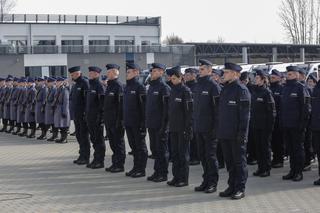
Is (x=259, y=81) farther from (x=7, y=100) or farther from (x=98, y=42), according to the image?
(x=98, y=42)

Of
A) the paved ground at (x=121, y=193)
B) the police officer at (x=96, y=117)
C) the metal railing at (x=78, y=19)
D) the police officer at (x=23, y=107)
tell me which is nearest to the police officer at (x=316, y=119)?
the paved ground at (x=121, y=193)

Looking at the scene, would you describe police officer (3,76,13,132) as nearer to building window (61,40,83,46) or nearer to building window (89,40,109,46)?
building window (61,40,83,46)

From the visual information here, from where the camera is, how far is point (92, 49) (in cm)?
5675

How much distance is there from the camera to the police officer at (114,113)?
1221 centimetres

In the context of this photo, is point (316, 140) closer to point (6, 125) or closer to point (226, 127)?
point (226, 127)

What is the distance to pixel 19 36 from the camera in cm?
6184

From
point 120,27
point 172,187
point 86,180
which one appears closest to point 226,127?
point 172,187

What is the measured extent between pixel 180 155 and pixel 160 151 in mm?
620

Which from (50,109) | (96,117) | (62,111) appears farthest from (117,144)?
(50,109)

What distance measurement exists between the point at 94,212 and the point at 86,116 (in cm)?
450

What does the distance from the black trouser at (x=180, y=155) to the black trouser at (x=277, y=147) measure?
285cm

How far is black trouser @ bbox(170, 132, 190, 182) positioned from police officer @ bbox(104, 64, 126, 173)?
193 centimetres

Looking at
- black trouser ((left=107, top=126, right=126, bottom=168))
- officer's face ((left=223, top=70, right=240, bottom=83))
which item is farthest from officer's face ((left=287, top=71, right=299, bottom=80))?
black trouser ((left=107, top=126, right=126, bottom=168))

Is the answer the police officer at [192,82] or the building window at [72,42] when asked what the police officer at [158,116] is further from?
the building window at [72,42]
